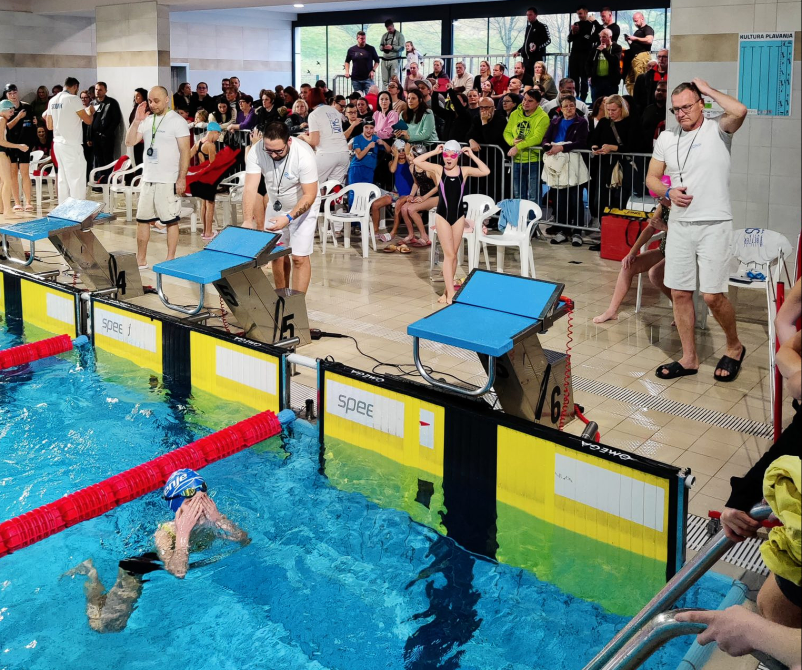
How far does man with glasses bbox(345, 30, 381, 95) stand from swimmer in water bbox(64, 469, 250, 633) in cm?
1269

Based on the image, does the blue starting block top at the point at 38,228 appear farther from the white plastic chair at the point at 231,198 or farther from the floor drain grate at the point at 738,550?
the floor drain grate at the point at 738,550

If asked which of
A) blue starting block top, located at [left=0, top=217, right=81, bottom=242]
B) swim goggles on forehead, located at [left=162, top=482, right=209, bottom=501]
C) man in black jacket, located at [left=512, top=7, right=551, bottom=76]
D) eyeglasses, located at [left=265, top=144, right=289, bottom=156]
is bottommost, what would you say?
swim goggles on forehead, located at [left=162, top=482, right=209, bottom=501]

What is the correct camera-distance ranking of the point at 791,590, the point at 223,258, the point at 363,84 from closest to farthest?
the point at 791,590 → the point at 223,258 → the point at 363,84

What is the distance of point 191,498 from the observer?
3678 millimetres

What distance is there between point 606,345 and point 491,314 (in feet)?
7.40

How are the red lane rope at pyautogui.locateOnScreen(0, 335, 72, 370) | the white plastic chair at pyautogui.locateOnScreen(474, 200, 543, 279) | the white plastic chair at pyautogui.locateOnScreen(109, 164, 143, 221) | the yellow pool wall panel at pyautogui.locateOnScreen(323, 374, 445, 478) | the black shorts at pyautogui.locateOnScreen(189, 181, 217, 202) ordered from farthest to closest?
the white plastic chair at pyautogui.locateOnScreen(109, 164, 143, 221)
the black shorts at pyautogui.locateOnScreen(189, 181, 217, 202)
the white plastic chair at pyautogui.locateOnScreen(474, 200, 543, 279)
the red lane rope at pyautogui.locateOnScreen(0, 335, 72, 370)
the yellow pool wall panel at pyautogui.locateOnScreen(323, 374, 445, 478)

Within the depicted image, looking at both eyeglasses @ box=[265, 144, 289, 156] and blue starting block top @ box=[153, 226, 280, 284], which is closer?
blue starting block top @ box=[153, 226, 280, 284]

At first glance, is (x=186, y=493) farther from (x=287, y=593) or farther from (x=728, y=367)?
(x=728, y=367)

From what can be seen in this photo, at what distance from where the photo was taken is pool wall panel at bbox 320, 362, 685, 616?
3.43m

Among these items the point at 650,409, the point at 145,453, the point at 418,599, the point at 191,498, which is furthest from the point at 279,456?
the point at 650,409

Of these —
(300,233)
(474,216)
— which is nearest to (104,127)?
(474,216)

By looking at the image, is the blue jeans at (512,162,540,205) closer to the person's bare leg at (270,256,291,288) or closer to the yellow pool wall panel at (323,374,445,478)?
the person's bare leg at (270,256,291,288)

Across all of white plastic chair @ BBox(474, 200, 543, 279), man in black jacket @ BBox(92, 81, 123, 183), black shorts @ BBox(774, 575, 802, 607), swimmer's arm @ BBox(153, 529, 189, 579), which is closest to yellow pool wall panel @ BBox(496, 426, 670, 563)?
black shorts @ BBox(774, 575, 802, 607)

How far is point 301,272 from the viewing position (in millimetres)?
6633
